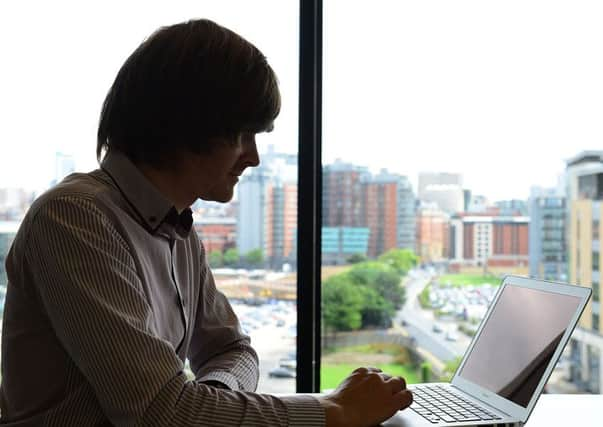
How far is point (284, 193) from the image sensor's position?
213 cm

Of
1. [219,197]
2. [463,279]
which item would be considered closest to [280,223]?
[463,279]

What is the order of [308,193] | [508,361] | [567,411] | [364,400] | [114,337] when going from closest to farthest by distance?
[114,337], [364,400], [508,361], [567,411], [308,193]

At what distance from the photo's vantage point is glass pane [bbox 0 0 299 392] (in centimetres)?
213

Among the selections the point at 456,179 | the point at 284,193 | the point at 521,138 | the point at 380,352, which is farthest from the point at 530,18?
Answer: the point at 380,352

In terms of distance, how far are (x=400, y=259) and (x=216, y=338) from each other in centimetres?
86

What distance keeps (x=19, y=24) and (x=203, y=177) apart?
1348 mm

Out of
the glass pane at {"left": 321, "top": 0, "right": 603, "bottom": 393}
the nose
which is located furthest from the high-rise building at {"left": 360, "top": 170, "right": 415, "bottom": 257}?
the nose

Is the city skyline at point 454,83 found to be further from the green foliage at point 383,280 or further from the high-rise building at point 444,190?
the green foliage at point 383,280

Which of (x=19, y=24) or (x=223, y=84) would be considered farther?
(x=19, y=24)

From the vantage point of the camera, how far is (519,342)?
143cm

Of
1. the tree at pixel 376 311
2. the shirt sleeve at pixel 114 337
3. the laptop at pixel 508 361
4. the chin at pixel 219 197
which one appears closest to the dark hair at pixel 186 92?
the chin at pixel 219 197

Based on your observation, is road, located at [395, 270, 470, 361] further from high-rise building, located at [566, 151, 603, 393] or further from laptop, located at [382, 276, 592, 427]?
laptop, located at [382, 276, 592, 427]

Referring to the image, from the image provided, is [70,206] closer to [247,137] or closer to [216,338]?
[247,137]

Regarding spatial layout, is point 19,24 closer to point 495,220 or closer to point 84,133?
point 84,133
